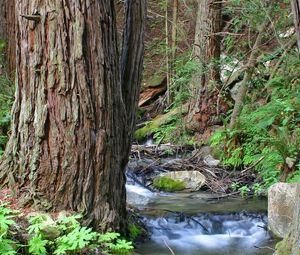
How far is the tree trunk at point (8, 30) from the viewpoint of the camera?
28.6 feet

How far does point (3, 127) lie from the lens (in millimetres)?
7816

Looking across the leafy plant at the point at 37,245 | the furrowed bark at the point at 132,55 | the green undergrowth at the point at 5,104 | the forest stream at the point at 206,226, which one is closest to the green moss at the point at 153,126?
the green undergrowth at the point at 5,104

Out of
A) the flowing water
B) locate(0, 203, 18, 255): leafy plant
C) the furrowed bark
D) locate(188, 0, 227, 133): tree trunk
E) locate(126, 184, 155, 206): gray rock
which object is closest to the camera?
locate(0, 203, 18, 255): leafy plant

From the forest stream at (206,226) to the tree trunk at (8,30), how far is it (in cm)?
355

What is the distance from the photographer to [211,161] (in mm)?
9656

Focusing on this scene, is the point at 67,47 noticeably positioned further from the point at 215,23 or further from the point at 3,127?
the point at 215,23

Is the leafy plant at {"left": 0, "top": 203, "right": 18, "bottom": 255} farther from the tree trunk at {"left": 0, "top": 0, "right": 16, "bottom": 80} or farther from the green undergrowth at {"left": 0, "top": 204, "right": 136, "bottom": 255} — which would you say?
the tree trunk at {"left": 0, "top": 0, "right": 16, "bottom": 80}

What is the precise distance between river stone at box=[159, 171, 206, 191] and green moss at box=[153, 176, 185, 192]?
0.28 ft

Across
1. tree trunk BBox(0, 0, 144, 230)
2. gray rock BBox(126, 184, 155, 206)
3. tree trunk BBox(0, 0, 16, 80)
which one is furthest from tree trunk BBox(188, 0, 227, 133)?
tree trunk BBox(0, 0, 144, 230)

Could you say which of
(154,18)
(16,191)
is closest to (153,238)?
(16,191)

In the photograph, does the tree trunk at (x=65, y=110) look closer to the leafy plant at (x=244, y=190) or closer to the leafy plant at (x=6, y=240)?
the leafy plant at (x=6, y=240)

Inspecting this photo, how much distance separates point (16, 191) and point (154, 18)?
1722 centimetres

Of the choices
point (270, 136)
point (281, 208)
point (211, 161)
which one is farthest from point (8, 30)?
point (281, 208)

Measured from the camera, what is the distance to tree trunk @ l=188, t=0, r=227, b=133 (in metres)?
11.6
